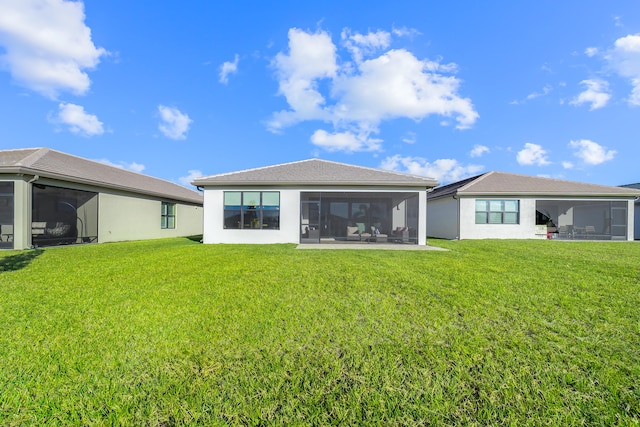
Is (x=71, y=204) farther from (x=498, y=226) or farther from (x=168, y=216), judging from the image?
(x=498, y=226)

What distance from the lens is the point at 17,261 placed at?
8.35 meters

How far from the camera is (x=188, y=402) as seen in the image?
2484 millimetres

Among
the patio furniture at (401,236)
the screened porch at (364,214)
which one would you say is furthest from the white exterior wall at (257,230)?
the screened porch at (364,214)

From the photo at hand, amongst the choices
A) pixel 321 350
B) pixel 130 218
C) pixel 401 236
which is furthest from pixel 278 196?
pixel 321 350

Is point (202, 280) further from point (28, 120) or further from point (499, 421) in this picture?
point (28, 120)

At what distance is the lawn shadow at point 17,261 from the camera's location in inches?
293

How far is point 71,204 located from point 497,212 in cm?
2417

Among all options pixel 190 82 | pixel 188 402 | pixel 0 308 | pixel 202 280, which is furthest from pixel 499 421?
pixel 190 82

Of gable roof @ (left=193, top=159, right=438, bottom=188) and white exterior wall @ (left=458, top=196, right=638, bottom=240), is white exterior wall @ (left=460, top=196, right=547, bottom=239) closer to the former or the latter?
white exterior wall @ (left=458, top=196, right=638, bottom=240)

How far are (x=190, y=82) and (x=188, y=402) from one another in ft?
55.9

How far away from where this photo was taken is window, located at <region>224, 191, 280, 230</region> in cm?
1302

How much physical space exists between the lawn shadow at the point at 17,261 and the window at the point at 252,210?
21.5 feet

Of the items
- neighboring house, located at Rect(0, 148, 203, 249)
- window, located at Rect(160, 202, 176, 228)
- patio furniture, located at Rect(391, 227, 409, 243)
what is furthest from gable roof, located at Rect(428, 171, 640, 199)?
neighboring house, located at Rect(0, 148, 203, 249)

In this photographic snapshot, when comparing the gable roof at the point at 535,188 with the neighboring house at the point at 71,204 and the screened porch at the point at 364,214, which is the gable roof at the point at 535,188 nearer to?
the screened porch at the point at 364,214
